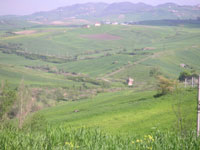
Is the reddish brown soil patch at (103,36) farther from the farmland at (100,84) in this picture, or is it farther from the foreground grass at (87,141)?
the foreground grass at (87,141)

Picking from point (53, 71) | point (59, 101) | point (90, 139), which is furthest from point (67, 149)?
point (53, 71)

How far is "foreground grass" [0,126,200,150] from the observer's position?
7648mm

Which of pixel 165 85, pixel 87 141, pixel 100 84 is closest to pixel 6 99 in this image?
pixel 165 85

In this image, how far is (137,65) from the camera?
4343 inches

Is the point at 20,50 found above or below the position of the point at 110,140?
below

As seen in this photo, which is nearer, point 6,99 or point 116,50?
point 6,99

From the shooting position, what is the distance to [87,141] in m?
8.29

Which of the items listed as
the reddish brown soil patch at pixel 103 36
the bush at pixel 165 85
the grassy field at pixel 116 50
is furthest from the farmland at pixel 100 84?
the bush at pixel 165 85

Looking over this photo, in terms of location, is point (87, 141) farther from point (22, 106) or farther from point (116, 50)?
point (116, 50)

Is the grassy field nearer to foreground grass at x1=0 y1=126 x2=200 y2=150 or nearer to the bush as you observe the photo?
the bush

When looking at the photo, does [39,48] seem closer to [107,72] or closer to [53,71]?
[53,71]

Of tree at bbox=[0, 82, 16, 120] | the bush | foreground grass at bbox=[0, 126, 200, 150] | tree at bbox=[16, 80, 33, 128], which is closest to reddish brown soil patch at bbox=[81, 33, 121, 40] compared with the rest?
the bush

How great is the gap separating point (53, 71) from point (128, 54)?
32.9 meters

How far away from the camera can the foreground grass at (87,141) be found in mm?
7648
